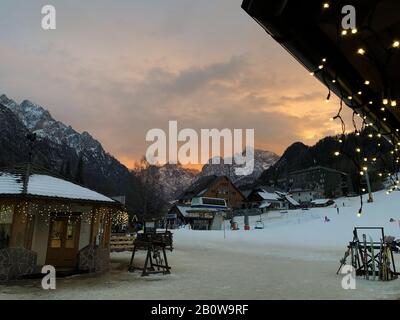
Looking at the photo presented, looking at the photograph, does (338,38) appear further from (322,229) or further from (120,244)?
(322,229)

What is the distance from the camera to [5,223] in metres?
14.7

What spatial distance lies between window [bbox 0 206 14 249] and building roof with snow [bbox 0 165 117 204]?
1169 millimetres

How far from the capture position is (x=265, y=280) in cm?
1294

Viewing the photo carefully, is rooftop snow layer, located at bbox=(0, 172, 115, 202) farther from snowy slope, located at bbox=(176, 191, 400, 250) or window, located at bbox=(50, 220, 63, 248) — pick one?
snowy slope, located at bbox=(176, 191, 400, 250)

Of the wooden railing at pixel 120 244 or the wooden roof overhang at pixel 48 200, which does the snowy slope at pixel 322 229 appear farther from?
the wooden roof overhang at pixel 48 200

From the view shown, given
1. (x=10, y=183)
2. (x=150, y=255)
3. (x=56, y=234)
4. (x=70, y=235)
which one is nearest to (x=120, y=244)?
(x=70, y=235)

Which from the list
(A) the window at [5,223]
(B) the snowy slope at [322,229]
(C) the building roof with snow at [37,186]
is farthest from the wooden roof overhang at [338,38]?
(B) the snowy slope at [322,229]

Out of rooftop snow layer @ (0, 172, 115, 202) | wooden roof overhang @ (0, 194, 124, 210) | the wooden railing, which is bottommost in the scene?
the wooden railing

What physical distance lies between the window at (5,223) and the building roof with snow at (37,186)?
1169 millimetres

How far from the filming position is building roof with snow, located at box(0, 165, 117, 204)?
13.8 metres

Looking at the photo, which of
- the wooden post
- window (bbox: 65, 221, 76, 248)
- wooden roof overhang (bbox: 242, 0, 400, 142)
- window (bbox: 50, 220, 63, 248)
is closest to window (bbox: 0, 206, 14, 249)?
the wooden post

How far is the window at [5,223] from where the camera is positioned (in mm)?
14586

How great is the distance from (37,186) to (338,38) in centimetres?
1431
